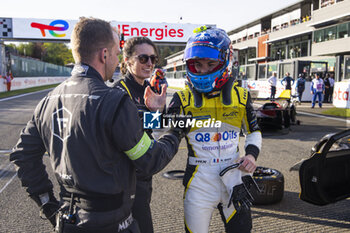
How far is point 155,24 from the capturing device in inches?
1043

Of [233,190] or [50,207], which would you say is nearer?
[50,207]

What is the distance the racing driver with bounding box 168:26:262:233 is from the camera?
2016 millimetres

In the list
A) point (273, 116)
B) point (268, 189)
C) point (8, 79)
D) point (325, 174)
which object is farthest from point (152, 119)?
point (8, 79)

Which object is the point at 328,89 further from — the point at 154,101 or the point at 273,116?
the point at 154,101

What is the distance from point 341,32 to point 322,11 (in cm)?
389

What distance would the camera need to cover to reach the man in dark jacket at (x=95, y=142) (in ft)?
4.68

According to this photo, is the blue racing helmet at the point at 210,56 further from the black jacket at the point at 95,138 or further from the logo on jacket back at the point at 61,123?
the logo on jacket back at the point at 61,123

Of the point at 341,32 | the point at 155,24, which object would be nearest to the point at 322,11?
the point at 341,32

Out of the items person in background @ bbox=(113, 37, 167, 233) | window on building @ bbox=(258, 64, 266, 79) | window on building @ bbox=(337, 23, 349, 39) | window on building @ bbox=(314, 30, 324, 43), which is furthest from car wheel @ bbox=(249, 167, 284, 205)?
window on building @ bbox=(314, 30, 324, 43)

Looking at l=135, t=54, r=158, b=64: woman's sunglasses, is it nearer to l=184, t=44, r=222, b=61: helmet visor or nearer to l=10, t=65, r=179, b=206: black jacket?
l=184, t=44, r=222, b=61: helmet visor

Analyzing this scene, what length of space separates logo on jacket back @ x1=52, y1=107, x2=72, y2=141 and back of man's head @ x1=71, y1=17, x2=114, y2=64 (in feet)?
0.95

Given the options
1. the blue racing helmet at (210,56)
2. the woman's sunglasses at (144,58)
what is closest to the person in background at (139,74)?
the woman's sunglasses at (144,58)

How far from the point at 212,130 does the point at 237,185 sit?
16.1 inches

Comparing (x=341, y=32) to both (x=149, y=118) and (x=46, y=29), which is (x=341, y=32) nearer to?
(x=46, y=29)
